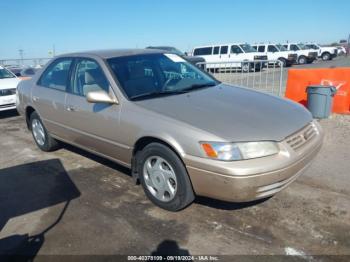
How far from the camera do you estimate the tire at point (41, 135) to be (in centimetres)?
546

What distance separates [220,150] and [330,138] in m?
3.73

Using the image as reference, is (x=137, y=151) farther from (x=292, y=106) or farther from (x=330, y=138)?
(x=330, y=138)

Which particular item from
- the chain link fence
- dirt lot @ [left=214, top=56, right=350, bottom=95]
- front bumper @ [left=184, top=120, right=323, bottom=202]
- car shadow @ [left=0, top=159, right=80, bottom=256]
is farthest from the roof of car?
dirt lot @ [left=214, top=56, right=350, bottom=95]

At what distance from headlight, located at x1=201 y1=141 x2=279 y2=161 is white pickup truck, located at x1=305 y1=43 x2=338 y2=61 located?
3131 cm

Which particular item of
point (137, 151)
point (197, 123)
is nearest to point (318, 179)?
point (197, 123)

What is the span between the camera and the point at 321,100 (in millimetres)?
6863

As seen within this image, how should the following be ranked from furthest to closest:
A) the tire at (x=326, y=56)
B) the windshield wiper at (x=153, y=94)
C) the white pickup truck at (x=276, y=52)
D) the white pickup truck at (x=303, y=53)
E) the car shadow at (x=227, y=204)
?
the tire at (x=326, y=56), the white pickup truck at (x=303, y=53), the white pickup truck at (x=276, y=52), the windshield wiper at (x=153, y=94), the car shadow at (x=227, y=204)

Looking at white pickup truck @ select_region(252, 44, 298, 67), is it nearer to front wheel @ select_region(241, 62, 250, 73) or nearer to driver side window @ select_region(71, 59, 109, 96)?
front wheel @ select_region(241, 62, 250, 73)

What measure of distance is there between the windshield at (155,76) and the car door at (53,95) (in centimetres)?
106

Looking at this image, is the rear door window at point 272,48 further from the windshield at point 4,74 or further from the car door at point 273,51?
the windshield at point 4,74

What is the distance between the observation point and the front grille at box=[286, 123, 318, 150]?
311 cm

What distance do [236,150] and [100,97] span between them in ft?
5.43

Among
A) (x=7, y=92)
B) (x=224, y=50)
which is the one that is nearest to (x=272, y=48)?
(x=224, y=50)

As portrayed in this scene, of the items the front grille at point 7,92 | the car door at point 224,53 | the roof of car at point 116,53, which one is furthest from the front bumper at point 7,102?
the car door at point 224,53
